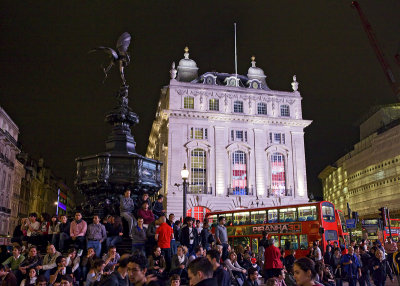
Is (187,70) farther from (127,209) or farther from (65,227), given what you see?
(65,227)

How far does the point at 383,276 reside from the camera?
46.3 ft

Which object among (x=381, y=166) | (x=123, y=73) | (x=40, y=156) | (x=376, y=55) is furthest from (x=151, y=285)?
(x=40, y=156)

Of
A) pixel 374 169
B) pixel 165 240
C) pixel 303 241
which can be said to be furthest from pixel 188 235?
pixel 374 169

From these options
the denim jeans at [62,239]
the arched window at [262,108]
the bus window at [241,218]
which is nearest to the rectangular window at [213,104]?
the arched window at [262,108]

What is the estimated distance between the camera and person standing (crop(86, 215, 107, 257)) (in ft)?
35.2

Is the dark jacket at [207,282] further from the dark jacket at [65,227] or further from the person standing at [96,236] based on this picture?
the dark jacket at [65,227]

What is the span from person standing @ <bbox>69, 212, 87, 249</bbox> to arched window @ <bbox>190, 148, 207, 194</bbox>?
123 ft

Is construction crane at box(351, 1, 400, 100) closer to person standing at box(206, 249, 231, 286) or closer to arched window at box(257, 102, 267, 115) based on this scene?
arched window at box(257, 102, 267, 115)

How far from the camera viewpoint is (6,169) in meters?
54.7

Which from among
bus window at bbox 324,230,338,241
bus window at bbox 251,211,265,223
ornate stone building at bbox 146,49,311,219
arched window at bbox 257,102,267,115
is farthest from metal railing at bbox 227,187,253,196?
bus window at bbox 324,230,338,241

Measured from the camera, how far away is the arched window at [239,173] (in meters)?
49.6

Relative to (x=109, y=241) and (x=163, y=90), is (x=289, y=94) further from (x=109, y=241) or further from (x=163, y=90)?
(x=109, y=241)

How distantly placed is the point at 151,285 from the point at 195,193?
4373 cm

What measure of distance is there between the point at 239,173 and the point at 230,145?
12.3 feet
